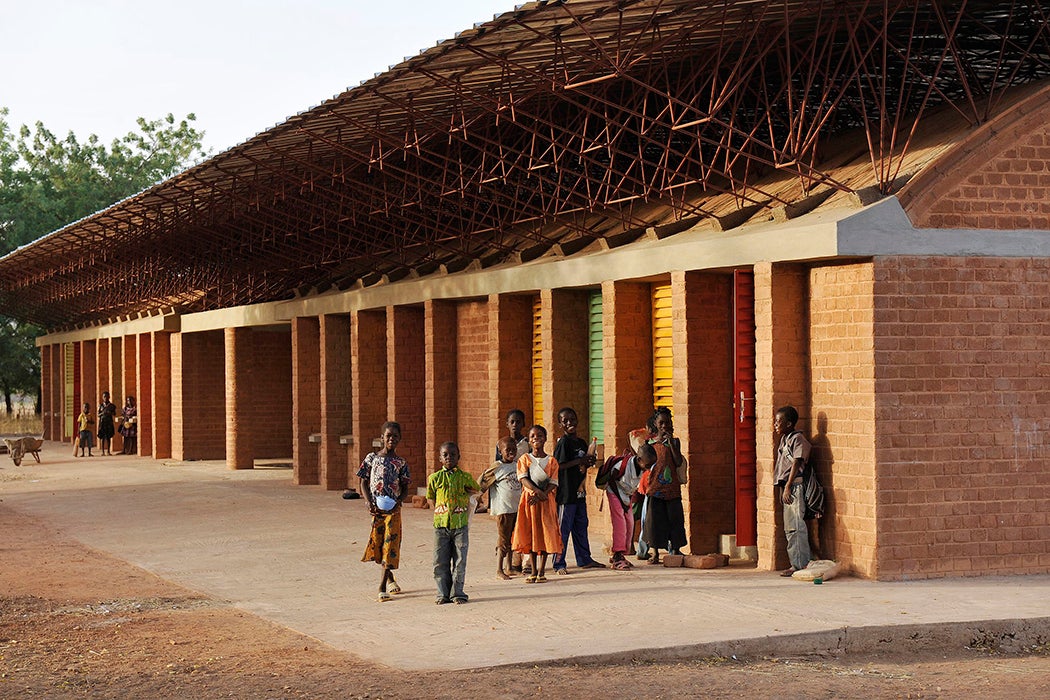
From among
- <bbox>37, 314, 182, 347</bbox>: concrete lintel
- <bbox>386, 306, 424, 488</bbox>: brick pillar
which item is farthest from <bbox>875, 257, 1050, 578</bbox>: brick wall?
<bbox>37, 314, 182, 347</bbox>: concrete lintel

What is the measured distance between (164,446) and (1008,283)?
25775 millimetres

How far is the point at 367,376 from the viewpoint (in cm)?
2431

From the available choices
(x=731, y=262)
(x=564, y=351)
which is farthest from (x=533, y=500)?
A: (x=564, y=351)

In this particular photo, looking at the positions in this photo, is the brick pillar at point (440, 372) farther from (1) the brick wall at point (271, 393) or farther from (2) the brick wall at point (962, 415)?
(1) the brick wall at point (271, 393)

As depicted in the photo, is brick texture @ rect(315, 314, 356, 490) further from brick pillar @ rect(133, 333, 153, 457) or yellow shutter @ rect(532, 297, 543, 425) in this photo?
brick pillar @ rect(133, 333, 153, 457)

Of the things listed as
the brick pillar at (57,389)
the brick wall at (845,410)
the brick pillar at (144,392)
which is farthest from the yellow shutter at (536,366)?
the brick pillar at (57,389)

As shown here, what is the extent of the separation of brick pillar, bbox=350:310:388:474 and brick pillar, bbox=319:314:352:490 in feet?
3.62

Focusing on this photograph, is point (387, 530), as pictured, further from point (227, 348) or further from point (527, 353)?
point (227, 348)

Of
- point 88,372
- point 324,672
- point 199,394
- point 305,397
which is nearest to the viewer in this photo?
point 324,672

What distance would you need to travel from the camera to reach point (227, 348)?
3022 centimetres

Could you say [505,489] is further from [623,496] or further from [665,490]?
[665,490]

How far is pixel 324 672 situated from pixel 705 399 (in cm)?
656

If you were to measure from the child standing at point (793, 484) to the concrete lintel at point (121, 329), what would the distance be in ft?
74.3

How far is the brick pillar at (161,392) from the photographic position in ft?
115
